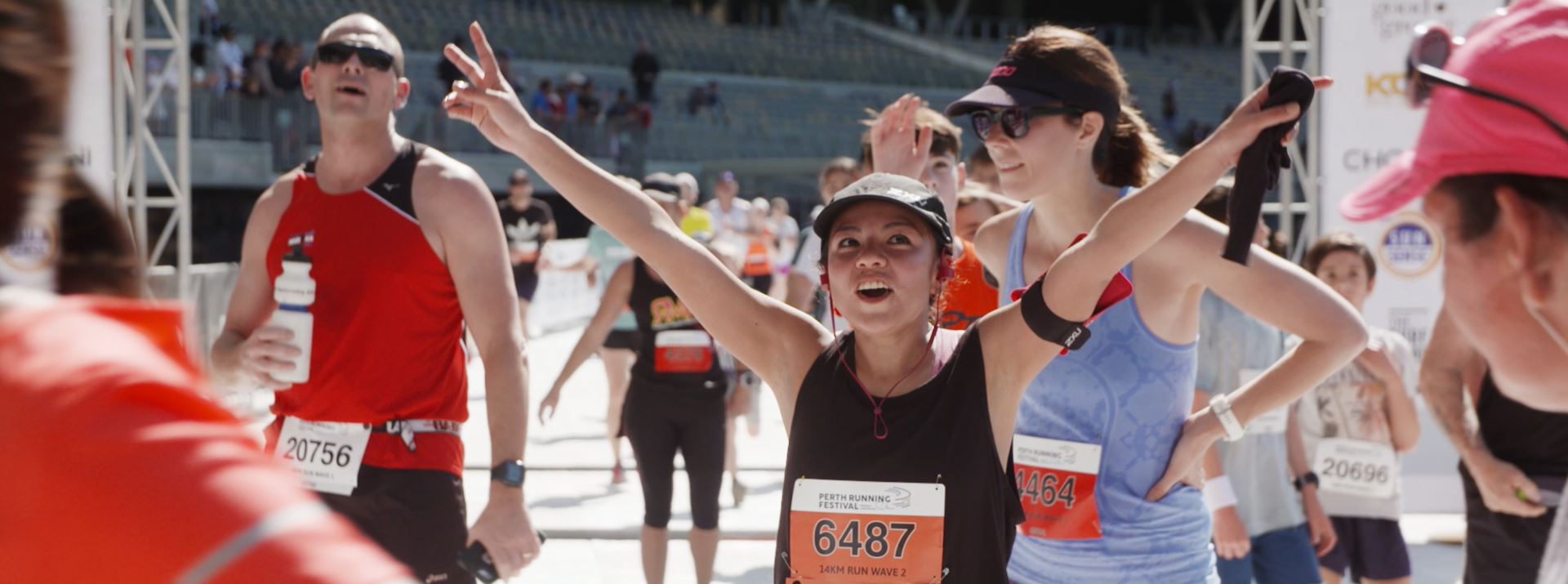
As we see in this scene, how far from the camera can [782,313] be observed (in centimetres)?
274

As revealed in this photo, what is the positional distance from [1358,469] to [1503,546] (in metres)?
1.74

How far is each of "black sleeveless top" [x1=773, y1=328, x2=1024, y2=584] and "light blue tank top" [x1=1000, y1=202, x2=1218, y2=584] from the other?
451mm

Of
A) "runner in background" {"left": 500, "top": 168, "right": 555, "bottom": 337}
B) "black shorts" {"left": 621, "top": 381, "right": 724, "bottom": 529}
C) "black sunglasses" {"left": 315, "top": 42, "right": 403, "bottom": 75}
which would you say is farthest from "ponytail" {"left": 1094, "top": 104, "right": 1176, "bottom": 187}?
"runner in background" {"left": 500, "top": 168, "right": 555, "bottom": 337}

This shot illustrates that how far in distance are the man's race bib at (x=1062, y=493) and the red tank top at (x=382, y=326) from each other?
1.41m

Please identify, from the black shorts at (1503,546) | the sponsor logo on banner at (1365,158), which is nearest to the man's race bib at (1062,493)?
the black shorts at (1503,546)

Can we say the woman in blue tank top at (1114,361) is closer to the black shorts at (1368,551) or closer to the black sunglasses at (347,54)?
the black sunglasses at (347,54)

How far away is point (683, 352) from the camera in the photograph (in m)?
6.48

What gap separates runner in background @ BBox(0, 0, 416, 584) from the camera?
773 millimetres

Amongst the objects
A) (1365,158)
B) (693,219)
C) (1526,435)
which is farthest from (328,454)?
(693,219)

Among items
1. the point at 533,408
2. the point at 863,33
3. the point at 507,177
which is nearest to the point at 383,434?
the point at 533,408

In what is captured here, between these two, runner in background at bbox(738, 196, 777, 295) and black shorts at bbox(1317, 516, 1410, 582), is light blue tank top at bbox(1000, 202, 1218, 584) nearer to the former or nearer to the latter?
black shorts at bbox(1317, 516, 1410, 582)

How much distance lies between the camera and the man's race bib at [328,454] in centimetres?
351

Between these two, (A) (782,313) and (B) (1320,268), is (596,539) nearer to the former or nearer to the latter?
(B) (1320,268)

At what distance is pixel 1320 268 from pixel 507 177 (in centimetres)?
1994
